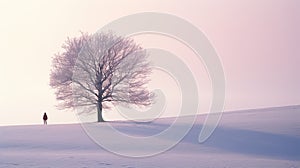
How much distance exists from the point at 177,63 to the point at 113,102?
21.5 ft

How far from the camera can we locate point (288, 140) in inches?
1051

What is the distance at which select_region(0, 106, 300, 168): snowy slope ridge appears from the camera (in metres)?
17.5

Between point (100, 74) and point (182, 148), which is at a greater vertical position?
point (100, 74)

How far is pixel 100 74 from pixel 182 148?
16261 millimetres

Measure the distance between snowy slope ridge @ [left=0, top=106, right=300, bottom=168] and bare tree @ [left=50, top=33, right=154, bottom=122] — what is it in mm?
5201

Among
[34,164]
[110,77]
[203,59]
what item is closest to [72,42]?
[110,77]

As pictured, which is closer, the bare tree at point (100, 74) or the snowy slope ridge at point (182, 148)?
the snowy slope ridge at point (182, 148)

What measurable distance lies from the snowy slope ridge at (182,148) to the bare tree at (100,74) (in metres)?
5.20

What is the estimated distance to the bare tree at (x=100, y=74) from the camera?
3841cm

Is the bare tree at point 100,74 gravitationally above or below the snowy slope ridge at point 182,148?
above

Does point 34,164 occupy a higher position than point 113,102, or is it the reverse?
point 113,102

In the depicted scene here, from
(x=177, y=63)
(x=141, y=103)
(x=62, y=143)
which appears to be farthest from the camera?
(x=141, y=103)

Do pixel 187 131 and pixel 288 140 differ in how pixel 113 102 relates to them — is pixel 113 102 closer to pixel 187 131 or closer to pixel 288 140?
pixel 187 131

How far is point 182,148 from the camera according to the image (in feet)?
77.2
